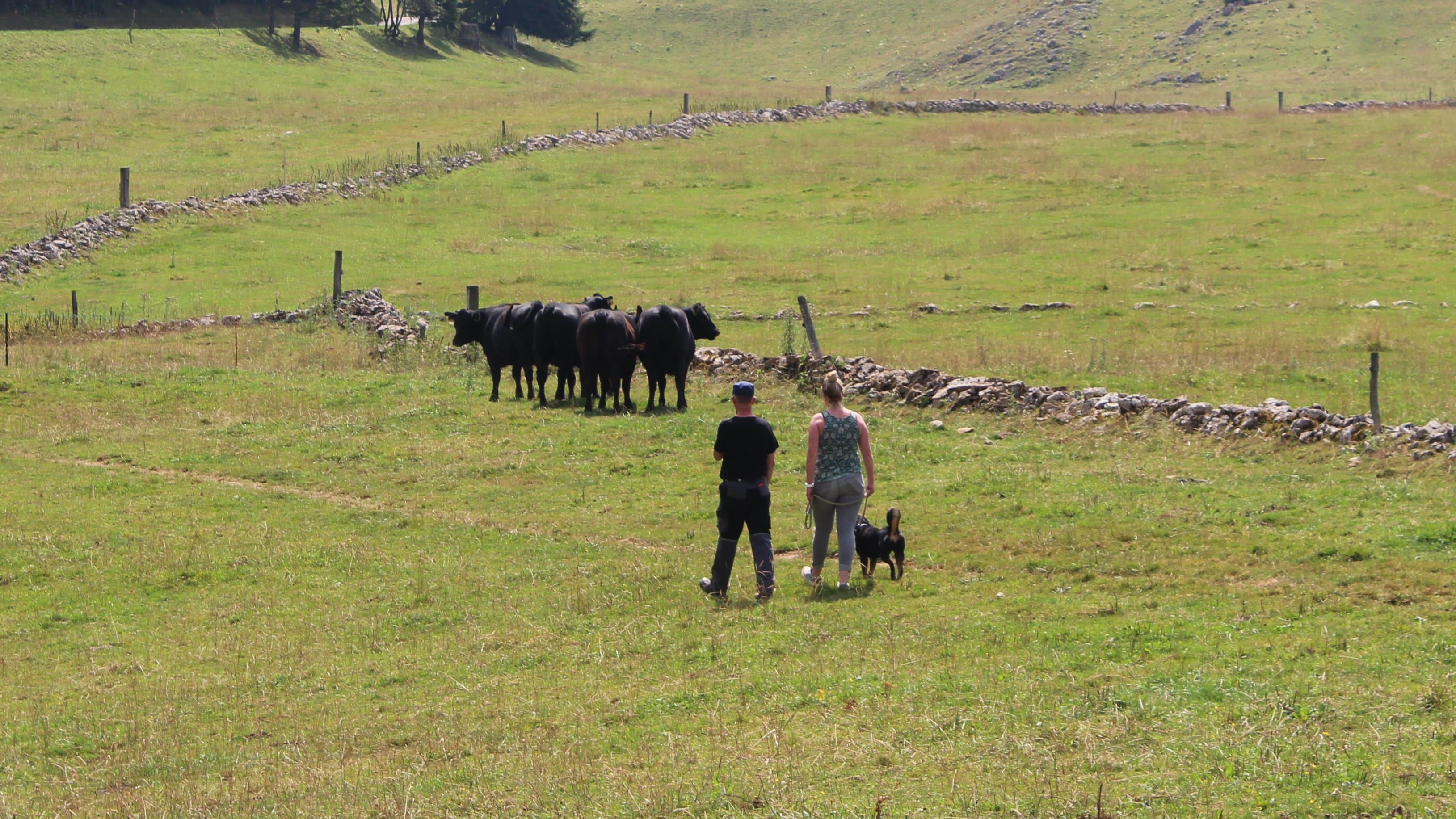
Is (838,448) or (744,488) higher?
(838,448)

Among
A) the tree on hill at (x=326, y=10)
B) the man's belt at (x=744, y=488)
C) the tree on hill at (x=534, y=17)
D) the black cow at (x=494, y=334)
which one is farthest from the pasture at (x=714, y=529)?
the tree on hill at (x=534, y=17)

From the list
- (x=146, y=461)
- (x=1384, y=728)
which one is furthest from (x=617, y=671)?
(x=146, y=461)

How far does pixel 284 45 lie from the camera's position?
85.8 metres

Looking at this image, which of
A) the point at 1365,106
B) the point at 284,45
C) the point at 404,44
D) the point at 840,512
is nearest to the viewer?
the point at 840,512

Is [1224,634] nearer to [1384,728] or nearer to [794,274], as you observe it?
[1384,728]

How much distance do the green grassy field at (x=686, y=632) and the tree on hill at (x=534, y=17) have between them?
8667 centimetres

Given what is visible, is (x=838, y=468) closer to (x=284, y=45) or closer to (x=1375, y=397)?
(x=1375, y=397)

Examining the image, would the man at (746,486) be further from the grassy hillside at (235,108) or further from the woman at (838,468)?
the grassy hillside at (235,108)

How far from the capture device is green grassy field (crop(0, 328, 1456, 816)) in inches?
334

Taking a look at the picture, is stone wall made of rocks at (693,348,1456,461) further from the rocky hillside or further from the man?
the rocky hillside

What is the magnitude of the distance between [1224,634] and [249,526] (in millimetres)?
11383

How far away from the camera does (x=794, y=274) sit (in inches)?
1540

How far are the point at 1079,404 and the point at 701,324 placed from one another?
7.63 meters

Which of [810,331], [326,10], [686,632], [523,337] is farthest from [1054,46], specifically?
[686,632]
